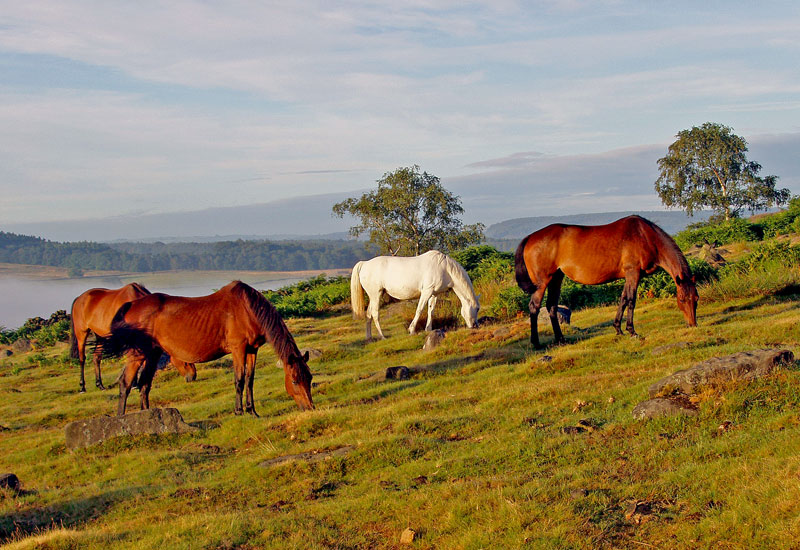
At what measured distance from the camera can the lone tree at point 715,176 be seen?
4578 cm

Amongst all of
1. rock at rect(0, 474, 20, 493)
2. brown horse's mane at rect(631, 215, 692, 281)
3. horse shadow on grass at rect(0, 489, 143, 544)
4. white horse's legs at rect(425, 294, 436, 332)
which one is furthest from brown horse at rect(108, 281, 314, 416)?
brown horse's mane at rect(631, 215, 692, 281)

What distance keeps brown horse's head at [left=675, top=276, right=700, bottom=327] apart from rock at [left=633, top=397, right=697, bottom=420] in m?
5.61

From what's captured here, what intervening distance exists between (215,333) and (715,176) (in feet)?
144

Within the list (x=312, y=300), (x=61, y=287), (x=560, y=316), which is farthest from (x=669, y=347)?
(x=61, y=287)

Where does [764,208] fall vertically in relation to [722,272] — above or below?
above

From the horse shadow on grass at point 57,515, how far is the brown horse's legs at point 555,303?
8569mm

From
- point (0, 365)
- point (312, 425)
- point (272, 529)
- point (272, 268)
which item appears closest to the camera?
point (272, 529)

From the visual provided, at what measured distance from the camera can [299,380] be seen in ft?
37.1

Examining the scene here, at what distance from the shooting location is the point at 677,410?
805cm

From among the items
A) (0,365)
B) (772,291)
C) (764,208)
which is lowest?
(0,365)

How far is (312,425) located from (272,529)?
152 inches

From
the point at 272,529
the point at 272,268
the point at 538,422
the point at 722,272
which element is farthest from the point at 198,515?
the point at 272,268

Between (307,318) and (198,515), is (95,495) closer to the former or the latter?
(198,515)

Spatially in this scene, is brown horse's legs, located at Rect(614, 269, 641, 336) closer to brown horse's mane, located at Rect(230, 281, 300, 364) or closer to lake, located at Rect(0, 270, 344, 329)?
brown horse's mane, located at Rect(230, 281, 300, 364)
